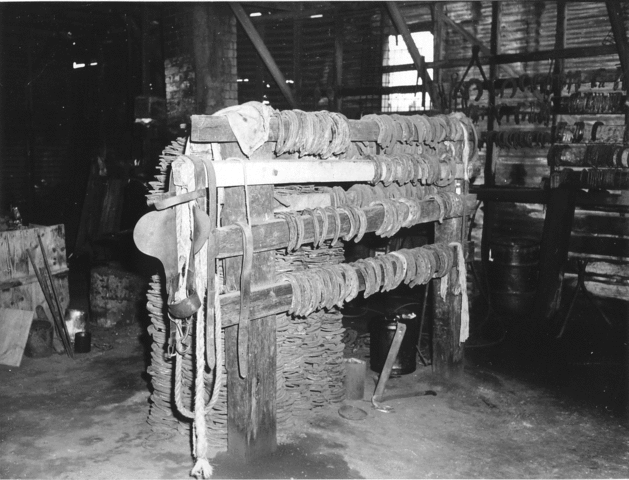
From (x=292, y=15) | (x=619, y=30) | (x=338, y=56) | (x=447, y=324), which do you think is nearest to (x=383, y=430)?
(x=447, y=324)

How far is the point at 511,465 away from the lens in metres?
4.24

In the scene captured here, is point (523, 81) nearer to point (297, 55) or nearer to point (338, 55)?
point (338, 55)

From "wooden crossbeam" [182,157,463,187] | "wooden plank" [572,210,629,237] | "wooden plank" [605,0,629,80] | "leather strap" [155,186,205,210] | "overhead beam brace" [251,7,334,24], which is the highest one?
"overhead beam brace" [251,7,334,24]

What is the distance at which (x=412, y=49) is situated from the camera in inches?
361

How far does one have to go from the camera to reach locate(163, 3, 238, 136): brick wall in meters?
9.16

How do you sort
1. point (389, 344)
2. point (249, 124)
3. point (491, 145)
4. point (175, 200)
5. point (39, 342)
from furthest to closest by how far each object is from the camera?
point (491, 145) → point (39, 342) → point (389, 344) → point (249, 124) → point (175, 200)

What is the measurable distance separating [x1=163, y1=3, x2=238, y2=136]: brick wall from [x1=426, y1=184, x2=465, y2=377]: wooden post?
4.82 meters

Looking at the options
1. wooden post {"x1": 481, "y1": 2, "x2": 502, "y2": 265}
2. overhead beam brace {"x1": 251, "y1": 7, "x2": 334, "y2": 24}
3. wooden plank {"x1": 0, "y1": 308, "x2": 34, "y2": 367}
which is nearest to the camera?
wooden plank {"x1": 0, "y1": 308, "x2": 34, "y2": 367}

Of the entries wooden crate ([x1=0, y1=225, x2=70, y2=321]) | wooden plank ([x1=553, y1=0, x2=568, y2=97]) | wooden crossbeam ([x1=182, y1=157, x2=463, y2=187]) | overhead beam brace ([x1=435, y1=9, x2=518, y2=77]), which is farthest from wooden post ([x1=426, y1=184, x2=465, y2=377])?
overhead beam brace ([x1=435, y1=9, x2=518, y2=77])

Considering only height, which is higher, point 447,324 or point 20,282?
point 20,282

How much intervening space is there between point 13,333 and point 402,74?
289 inches

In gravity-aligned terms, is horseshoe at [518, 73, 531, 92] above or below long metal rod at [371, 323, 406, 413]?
above

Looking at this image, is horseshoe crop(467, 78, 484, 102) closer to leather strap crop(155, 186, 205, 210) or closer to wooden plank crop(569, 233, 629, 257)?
wooden plank crop(569, 233, 629, 257)

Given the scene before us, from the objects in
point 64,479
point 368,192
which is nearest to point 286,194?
point 368,192
